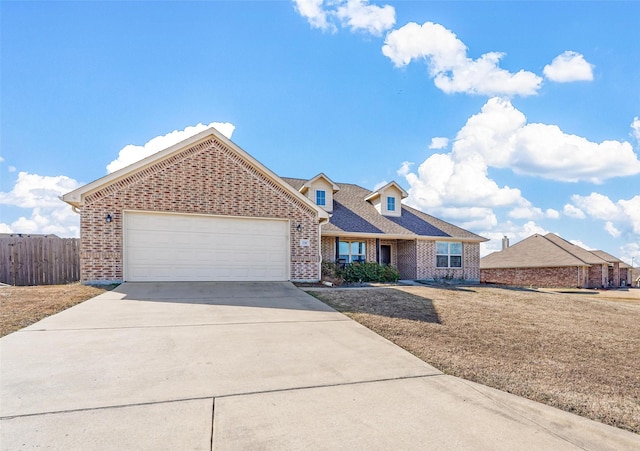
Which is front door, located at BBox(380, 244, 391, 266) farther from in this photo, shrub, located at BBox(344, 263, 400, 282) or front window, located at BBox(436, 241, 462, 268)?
shrub, located at BBox(344, 263, 400, 282)

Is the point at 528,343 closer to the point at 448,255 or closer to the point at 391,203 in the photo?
the point at 448,255

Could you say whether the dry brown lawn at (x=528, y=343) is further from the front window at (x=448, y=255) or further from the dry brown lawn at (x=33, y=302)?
the front window at (x=448, y=255)

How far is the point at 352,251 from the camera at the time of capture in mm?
17859

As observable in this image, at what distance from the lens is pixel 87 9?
30.4 feet

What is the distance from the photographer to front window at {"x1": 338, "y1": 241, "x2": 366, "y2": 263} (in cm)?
1762

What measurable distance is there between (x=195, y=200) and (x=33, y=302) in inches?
203

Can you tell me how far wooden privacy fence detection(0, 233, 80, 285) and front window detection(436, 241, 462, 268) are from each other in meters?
16.4

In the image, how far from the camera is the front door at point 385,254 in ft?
64.4

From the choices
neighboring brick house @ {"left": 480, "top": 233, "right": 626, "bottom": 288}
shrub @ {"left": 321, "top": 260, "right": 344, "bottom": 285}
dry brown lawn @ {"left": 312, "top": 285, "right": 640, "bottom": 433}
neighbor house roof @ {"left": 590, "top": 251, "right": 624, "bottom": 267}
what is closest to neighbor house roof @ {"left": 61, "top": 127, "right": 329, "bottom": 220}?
shrub @ {"left": 321, "top": 260, "right": 344, "bottom": 285}

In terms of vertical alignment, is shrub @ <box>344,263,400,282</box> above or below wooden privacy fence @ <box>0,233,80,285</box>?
below

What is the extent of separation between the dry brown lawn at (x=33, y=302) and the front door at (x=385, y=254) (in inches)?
531

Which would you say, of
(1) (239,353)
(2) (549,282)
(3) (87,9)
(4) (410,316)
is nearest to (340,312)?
(4) (410,316)

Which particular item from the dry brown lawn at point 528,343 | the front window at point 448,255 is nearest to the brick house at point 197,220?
the dry brown lawn at point 528,343

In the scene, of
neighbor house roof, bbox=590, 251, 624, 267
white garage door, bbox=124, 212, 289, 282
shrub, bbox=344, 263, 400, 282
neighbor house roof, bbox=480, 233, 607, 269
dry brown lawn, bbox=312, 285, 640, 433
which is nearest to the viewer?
dry brown lawn, bbox=312, 285, 640, 433
